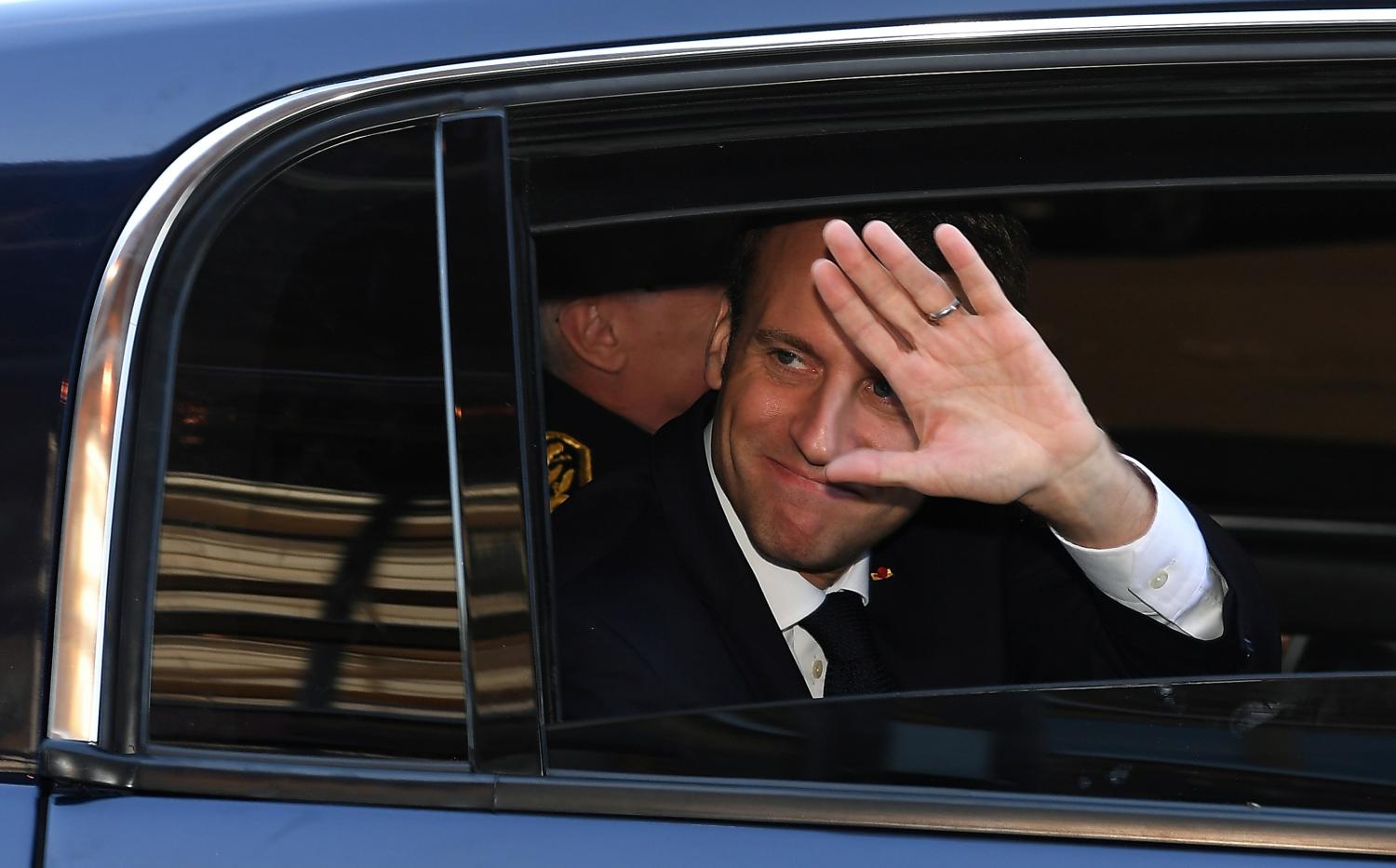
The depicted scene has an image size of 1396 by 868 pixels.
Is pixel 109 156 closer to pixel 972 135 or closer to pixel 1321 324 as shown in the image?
pixel 972 135

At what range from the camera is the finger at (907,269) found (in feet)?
4.85

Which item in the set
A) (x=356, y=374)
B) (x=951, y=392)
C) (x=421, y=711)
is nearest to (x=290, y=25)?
(x=356, y=374)

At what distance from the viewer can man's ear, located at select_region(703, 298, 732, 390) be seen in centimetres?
213

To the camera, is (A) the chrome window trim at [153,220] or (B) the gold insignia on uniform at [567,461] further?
(B) the gold insignia on uniform at [567,461]

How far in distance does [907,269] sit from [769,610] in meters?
0.43

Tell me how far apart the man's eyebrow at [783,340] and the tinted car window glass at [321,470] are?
0.70 metres

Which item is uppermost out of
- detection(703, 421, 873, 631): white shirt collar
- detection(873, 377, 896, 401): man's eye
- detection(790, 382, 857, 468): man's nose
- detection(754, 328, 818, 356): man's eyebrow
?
detection(754, 328, 818, 356): man's eyebrow

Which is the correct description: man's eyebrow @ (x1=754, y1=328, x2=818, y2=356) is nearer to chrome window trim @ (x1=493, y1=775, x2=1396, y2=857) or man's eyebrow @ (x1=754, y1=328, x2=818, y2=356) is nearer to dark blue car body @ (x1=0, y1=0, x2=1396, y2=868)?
dark blue car body @ (x1=0, y1=0, x2=1396, y2=868)

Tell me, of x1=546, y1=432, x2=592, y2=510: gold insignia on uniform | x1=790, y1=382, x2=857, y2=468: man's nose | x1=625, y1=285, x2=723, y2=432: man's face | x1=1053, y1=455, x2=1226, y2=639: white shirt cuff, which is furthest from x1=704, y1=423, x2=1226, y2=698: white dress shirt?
x1=625, y1=285, x2=723, y2=432: man's face

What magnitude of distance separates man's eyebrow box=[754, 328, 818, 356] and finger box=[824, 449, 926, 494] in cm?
35

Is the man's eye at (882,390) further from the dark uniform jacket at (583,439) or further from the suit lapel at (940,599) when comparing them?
the dark uniform jacket at (583,439)

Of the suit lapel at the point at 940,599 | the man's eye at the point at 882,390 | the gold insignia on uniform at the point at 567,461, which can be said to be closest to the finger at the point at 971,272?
the man's eye at the point at 882,390

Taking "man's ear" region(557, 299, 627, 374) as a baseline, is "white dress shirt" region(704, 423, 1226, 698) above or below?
below

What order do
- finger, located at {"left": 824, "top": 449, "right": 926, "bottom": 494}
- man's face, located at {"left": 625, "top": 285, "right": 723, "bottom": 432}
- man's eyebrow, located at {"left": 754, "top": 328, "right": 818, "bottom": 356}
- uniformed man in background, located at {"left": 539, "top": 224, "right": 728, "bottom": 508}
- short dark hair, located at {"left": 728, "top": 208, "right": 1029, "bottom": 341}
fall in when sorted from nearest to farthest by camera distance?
1. finger, located at {"left": 824, "top": 449, "right": 926, "bottom": 494}
2. short dark hair, located at {"left": 728, "top": 208, "right": 1029, "bottom": 341}
3. man's eyebrow, located at {"left": 754, "top": 328, "right": 818, "bottom": 356}
4. uniformed man in background, located at {"left": 539, "top": 224, "right": 728, "bottom": 508}
5. man's face, located at {"left": 625, "top": 285, "right": 723, "bottom": 432}
